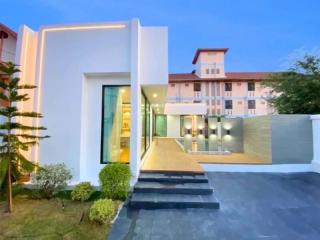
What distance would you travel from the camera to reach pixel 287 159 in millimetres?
8664

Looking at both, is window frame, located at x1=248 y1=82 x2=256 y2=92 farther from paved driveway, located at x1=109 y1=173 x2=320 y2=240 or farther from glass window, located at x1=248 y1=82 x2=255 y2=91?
paved driveway, located at x1=109 y1=173 x2=320 y2=240

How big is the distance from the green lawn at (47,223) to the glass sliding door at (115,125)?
179 cm

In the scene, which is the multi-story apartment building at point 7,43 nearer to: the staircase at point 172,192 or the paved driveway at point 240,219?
the staircase at point 172,192

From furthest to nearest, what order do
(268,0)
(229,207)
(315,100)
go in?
(268,0) → (315,100) → (229,207)

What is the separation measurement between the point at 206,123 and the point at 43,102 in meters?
10.5

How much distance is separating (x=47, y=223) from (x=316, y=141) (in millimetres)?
10089

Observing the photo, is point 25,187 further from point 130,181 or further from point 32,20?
point 32,20

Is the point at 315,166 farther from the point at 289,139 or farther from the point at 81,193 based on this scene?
the point at 81,193

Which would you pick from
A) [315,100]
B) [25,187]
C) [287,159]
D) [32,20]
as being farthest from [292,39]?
[32,20]

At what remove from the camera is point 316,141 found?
8.51 m

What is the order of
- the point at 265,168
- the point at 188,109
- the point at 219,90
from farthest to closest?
the point at 219,90, the point at 188,109, the point at 265,168

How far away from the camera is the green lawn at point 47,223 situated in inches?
140

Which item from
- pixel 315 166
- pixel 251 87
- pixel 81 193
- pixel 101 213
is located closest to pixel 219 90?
pixel 251 87

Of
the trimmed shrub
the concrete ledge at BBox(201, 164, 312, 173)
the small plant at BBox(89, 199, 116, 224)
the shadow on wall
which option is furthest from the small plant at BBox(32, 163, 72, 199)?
the shadow on wall
